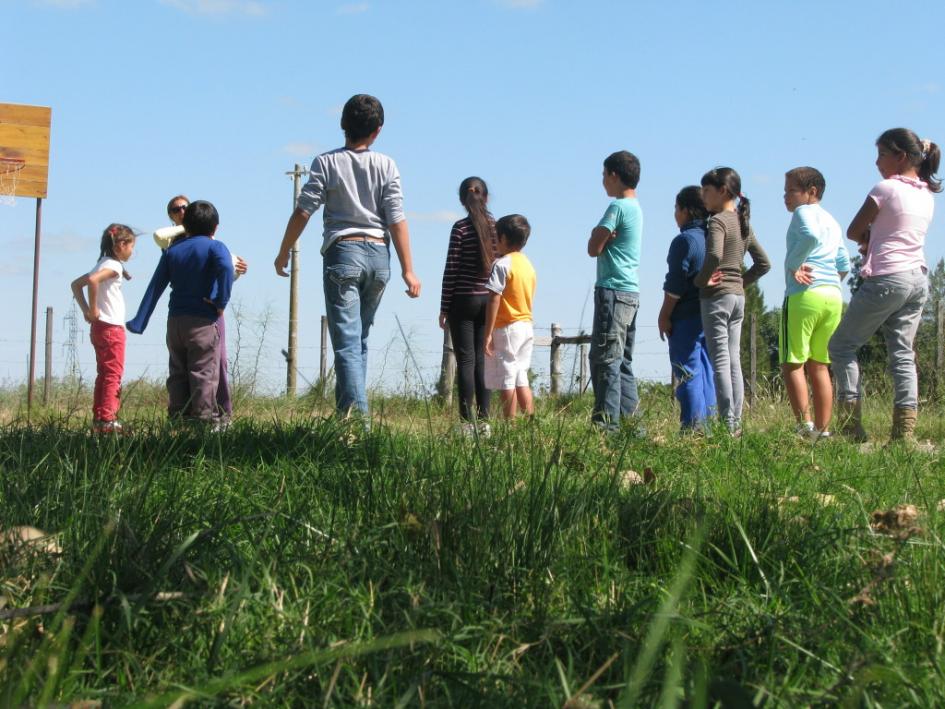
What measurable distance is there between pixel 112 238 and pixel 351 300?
9.30 feet

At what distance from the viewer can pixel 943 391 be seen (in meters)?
11.5

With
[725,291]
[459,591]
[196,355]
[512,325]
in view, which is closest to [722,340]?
[725,291]

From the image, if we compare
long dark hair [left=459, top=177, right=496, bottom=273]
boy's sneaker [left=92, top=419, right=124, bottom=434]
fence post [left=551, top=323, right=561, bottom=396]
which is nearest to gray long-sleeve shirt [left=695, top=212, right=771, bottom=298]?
long dark hair [left=459, top=177, right=496, bottom=273]

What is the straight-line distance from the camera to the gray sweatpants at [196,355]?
6980 millimetres

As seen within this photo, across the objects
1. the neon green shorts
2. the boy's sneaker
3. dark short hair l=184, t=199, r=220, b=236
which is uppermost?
dark short hair l=184, t=199, r=220, b=236

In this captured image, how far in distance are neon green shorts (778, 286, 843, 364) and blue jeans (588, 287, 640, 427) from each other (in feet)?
3.29

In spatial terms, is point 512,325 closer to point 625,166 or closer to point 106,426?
point 625,166

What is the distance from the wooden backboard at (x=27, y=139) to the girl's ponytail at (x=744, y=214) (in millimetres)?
7067

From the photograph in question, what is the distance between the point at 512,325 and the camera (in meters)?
7.63

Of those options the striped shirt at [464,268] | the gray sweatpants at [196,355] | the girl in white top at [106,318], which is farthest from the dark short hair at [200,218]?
the striped shirt at [464,268]

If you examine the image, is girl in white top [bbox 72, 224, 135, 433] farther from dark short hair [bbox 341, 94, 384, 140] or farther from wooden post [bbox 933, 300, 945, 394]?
wooden post [bbox 933, 300, 945, 394]

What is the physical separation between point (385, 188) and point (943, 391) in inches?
303

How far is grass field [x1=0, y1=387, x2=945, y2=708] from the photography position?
6.02 ft

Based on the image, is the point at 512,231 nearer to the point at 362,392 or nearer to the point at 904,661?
the point at 362,392
